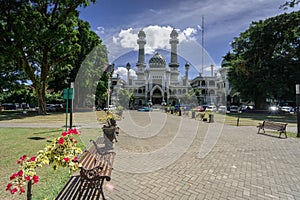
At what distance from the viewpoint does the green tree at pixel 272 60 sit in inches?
1150

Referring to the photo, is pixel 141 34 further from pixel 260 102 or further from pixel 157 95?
pixel 157 95

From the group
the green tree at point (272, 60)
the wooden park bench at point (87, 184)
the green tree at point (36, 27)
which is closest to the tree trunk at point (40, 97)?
the green tree at point (36, 27)

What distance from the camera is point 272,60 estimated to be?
3136 cm

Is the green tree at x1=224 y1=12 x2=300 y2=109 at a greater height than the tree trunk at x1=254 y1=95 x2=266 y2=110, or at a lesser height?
greater

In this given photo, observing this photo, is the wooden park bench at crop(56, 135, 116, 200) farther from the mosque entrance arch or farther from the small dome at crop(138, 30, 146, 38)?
the mosque entrance arch

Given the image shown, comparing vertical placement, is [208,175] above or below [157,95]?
below

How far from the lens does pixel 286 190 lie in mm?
4023

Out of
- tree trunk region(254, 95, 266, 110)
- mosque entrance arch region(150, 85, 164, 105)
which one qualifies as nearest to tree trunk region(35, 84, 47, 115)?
tree trunk region(254, 95, 266, 110)

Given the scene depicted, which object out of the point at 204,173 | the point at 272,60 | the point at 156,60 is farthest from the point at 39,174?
the point at 272,60

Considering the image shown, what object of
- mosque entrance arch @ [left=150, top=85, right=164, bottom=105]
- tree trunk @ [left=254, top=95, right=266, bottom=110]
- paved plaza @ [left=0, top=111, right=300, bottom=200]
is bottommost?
paved plaza @ [left=0, top=111, right=300, bottom=200]

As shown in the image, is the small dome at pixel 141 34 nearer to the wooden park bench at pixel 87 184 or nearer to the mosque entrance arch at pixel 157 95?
the wooden park bench at pixel 87 184

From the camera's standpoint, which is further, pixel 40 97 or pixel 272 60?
pixel 272 60

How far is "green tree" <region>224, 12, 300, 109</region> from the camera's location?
29203 mm

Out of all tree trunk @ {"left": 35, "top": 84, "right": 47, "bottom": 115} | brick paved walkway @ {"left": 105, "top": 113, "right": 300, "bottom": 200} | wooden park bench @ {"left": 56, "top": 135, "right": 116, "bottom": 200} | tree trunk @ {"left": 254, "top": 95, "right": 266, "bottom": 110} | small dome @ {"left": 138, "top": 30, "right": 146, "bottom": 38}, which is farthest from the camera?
tree trunk @ {"left": 254, "top": 95, "right": 266, "bottom": 110}
